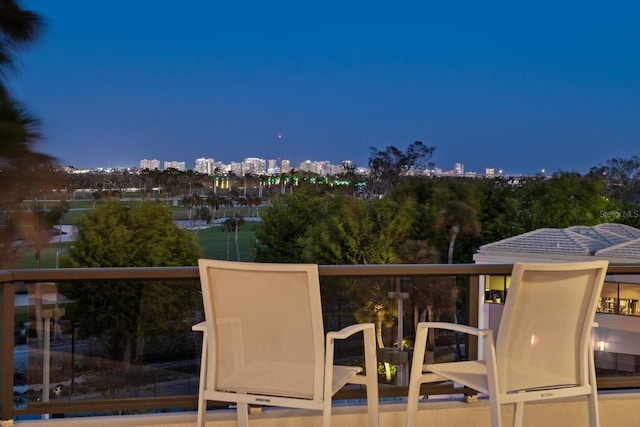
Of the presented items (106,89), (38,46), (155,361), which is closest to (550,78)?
(106,89)

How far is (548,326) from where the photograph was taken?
3.21 meters

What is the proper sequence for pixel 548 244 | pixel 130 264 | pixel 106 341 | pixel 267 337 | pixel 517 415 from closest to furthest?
1. pixel 267 337
2. pixel 517 415
3. pixel 106 341
4. pixel 548 244
5. pixel 130 264

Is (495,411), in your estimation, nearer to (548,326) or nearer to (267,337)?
(548,326)

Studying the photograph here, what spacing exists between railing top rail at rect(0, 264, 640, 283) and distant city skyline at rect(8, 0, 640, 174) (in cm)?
3040

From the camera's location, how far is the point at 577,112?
169 feet

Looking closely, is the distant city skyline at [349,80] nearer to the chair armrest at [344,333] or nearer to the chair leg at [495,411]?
the chair armrest at [344,333]

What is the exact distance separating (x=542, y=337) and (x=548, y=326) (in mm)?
52

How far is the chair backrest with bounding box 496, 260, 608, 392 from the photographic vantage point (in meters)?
3.13


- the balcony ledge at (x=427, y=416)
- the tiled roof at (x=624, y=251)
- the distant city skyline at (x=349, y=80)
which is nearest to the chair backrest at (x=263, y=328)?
the balcony ledge at (x=427, y=416)

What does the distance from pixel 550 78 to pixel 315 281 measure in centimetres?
5451

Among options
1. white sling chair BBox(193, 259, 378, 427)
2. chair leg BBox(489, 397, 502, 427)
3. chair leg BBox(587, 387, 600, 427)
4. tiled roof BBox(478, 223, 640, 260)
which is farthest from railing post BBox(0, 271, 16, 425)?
tiled roof BBox(478, 223, 640, 260)

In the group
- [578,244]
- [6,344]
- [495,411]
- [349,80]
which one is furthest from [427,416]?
[349,80]

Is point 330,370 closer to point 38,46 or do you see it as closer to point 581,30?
point 38,46

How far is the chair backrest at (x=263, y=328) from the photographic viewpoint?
2.96 m
